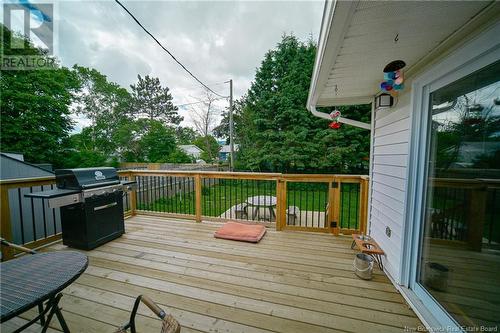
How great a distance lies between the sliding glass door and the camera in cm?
120

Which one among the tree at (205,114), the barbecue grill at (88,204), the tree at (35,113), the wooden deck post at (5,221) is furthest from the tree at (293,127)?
the tree at (35,113)

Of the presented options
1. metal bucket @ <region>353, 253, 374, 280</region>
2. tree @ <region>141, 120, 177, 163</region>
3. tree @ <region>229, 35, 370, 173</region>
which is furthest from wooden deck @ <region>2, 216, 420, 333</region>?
tree @ <region>141, 120, 177, 163</region>

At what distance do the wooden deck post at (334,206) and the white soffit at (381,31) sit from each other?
5.32ft

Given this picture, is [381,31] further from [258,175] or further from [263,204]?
[263,204]

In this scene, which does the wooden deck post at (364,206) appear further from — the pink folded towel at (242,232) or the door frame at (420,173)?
the pink folded towel at (242,232)

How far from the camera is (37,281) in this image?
1.13 meters

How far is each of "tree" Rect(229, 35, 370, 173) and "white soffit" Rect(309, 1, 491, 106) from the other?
7060mm

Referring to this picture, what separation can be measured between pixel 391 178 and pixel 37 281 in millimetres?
3087

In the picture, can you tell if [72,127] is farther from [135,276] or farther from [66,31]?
[135,276]

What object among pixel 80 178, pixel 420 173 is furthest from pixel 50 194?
pixel 420 173

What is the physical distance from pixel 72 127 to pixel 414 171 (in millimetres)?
19354

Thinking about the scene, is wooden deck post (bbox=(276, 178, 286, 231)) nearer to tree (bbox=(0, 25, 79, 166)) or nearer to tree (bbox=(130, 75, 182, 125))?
tree (bbox=(0, 25, 79, 166))

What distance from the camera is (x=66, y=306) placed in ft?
5.71

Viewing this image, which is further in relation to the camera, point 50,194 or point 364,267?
point 50,194
